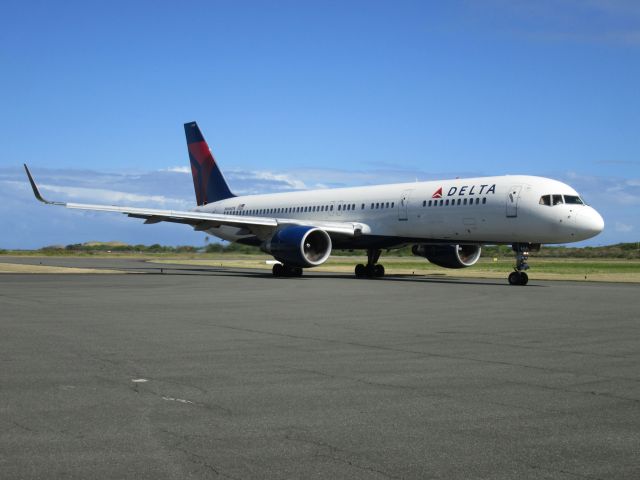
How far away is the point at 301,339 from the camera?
10883 mm

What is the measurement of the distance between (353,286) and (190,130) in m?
20.5

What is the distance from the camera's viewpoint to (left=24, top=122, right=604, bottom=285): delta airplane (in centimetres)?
2595

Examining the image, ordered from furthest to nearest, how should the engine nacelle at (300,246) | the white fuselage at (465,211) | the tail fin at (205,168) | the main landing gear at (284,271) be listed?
the tail fin at (205,168) < the main landing gear at (284,271) < the engine nacelle at (300,246) < the white fuselage at (465,211)

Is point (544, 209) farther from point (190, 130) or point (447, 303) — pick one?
point (190, 130)

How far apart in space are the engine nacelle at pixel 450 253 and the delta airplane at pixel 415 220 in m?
0.04

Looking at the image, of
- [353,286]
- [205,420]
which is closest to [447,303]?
[353,286]

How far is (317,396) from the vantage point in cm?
681

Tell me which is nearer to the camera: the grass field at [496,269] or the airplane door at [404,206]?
the airplane door at [404,206]

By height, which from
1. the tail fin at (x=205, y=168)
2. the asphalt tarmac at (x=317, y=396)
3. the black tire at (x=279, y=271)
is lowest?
the asphalt tarmac at (x=317, y=396)

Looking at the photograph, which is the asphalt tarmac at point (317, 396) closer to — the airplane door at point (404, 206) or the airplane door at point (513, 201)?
the airplane door at point (513, 201)

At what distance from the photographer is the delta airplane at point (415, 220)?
2595 centimetres

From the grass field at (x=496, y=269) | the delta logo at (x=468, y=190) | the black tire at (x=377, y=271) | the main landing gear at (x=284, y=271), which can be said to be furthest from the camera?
the grass field at (x=496, y=269)

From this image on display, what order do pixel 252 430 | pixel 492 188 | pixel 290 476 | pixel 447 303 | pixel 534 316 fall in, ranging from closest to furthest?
pixel 290 476
pixel 252 430
pixel 534 316
pixel 447 303
pixel 492 188

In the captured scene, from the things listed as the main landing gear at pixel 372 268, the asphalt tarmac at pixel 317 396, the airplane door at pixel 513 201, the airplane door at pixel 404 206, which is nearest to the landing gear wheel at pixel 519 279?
the airplane door at pixel 513 201
